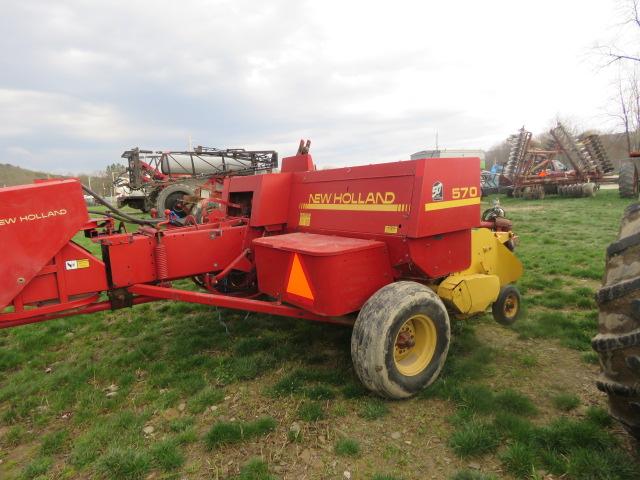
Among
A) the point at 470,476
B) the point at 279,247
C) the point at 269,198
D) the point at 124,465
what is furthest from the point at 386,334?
the point at 269,198

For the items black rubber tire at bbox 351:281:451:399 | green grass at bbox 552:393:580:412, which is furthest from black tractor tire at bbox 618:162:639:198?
black rubber tire at bbox 351:281:451:399

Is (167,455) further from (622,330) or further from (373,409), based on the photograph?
(622,330)

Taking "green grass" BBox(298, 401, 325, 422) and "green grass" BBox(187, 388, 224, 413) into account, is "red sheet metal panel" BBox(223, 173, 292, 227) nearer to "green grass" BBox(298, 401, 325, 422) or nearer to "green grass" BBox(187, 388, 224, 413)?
"green grass" BBox(187, 388, 224, 413)

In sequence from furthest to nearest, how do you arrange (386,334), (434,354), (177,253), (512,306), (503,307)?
(512,306)
(503,307)
(177,253)
(434,354)
(386,334)

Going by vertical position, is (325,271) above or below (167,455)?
above

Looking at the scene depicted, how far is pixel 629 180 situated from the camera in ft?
46.7

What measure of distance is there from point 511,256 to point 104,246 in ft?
12.0

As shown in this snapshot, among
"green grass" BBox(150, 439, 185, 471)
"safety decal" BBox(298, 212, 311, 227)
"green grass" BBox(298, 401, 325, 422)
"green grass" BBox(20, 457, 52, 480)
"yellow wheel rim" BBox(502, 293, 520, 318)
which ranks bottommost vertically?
"green grass" BBox(20, 457, 52, 480)

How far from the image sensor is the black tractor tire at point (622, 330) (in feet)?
5.97

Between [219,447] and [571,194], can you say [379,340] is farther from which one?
[571,194]

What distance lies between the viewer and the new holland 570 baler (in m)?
2.72

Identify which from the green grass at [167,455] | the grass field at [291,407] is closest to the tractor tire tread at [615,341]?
the grass field at [291,407]

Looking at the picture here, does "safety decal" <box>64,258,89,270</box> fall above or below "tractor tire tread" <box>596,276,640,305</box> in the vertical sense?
above

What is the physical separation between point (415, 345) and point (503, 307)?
137cm
